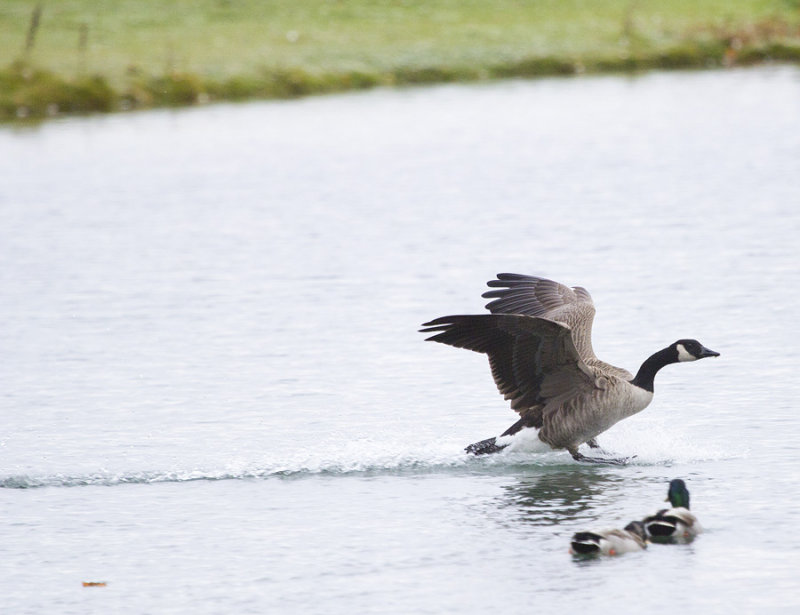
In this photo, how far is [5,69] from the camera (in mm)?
36250

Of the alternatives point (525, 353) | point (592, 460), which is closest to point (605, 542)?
point (525, 353)

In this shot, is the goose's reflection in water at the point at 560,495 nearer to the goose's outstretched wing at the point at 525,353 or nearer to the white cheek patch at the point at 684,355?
the goose's outstretched wing at the point at 525,353

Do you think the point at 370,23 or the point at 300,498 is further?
the point at 370,23

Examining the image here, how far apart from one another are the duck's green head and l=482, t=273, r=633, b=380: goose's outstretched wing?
2.02 m

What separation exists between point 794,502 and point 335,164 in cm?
1993

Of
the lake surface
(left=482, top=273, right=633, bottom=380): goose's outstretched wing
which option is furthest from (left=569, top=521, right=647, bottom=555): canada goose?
(left=482, top=273, right=633, bottom=380): goose's outstretched wing

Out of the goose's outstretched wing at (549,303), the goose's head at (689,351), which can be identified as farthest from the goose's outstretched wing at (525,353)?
the goose's head at (689,351)

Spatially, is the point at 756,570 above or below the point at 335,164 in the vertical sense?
below

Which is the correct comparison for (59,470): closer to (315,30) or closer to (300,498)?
(300,498)

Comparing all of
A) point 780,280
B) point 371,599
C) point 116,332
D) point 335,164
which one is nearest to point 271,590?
point 371,599

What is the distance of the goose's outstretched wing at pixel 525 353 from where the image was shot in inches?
388

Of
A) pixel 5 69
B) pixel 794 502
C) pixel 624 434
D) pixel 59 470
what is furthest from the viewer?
pixel 5 69

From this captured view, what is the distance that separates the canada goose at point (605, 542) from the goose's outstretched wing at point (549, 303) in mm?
2454

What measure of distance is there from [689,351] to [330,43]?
31.9 meters
